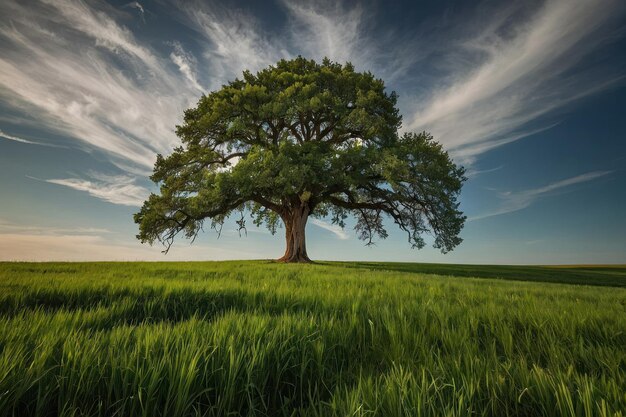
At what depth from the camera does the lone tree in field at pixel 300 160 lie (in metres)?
19.3

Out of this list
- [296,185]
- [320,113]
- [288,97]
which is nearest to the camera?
[296,185]

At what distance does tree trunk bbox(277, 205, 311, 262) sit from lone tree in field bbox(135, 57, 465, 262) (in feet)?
0.26

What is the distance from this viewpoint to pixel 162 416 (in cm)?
131

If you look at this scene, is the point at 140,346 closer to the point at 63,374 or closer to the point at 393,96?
the point at 63,374

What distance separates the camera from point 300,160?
19859 mm

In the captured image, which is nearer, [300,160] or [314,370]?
[314,370]

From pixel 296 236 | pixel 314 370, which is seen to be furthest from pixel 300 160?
pixel 314 370

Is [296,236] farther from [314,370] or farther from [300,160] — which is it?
[314,370]

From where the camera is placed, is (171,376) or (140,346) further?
(140,346)

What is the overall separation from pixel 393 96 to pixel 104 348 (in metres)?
25.8

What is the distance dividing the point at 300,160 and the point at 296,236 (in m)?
6.55

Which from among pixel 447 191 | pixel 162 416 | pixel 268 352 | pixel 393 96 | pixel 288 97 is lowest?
pixel 162 416

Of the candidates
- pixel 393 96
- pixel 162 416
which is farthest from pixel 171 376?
pixel 393 96

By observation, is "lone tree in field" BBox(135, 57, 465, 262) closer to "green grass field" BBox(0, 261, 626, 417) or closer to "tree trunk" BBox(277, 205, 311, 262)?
"tree trunk" BBox(277, 205, 311, 262)
